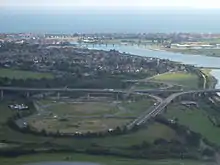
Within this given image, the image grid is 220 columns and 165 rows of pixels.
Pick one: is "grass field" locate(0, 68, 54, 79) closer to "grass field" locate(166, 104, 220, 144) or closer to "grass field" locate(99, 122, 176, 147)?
"grass field" locate(166, 104, 220, 144)

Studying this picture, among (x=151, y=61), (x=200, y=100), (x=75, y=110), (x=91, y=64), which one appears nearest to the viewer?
(x=75, y=110)

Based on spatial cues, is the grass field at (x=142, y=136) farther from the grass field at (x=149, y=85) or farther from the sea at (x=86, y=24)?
the sea at (x=86, y=24)

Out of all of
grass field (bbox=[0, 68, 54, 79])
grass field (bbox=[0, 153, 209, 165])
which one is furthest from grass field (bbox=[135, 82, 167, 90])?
grass field (bbox=[0, 153, 209, 165])

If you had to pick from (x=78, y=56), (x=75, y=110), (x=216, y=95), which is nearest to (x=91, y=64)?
(x=78, y=56)

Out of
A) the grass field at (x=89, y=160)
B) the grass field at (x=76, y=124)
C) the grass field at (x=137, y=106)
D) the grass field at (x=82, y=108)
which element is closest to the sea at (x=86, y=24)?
the grass field at (x=82, y=108)

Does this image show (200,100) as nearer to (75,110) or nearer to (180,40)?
(75,110)

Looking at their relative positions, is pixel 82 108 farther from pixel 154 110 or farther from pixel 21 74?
pixel 21 74
